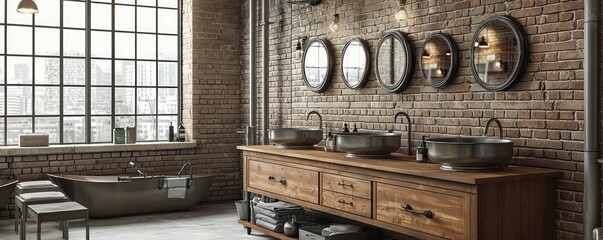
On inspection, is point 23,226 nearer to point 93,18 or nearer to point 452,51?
point 93,18

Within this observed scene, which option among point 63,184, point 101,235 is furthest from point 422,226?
point 63,184

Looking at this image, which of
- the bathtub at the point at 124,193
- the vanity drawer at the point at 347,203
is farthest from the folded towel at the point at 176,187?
the vanity drawer at the point at 347,203

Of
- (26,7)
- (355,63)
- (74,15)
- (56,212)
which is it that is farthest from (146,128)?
(355,63)

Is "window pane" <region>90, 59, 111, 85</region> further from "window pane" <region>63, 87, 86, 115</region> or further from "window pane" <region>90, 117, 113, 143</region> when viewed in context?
"window pane" <region>90, 117, 113, 143</region>

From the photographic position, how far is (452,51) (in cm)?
585

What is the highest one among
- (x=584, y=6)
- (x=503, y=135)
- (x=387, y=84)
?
(x=584, y=6)

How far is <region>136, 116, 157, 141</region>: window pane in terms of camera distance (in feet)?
31.9

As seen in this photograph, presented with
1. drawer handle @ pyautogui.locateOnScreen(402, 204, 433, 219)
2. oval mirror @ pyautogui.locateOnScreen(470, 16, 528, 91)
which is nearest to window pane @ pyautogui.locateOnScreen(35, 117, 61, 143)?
drawer handle @ pyautogui.locateOnScreen(402, 204, 433, 219)

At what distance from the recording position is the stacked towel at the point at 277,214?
7.01 m

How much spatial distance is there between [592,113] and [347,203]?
2.26 m

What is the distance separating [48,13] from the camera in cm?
909

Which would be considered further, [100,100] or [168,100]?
[168,100]

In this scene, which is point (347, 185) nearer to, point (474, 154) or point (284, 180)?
point (284, 180)

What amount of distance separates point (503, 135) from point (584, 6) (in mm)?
1290
